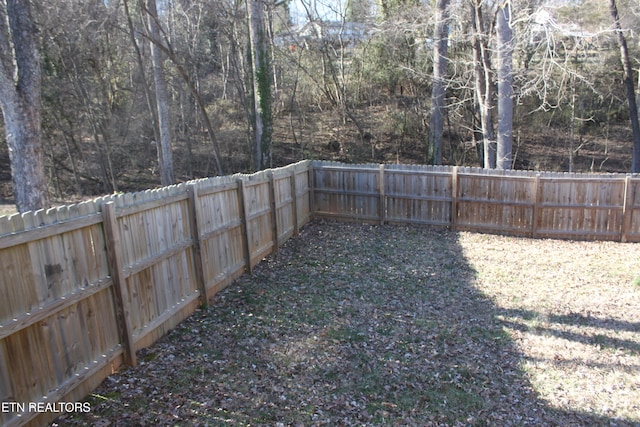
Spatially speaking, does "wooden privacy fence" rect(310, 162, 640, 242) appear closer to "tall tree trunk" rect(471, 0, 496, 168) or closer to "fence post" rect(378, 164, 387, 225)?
"fence post" rect(378, 164, 387, 225)

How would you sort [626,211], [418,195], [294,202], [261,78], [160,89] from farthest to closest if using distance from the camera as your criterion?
[160,89] → [261,78] → [418,195] → [294,202] → [626,211]

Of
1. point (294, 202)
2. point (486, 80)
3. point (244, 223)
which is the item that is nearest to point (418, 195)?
point (294, 202)

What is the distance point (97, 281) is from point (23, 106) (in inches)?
190

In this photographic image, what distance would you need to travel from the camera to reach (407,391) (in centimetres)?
440

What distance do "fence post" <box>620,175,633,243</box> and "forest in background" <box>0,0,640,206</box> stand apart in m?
8.68

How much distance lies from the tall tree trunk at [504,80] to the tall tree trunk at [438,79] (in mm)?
3478

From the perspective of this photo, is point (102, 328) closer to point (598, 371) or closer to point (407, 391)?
point (407, 391)

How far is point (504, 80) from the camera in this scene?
11.4 meters

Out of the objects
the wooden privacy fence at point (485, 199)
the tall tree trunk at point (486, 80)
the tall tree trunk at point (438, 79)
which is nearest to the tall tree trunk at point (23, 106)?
the wooden privacy fence at point (485, 199)

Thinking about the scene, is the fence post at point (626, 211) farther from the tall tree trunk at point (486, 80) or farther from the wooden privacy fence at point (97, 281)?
the wooden privacy fence at point (97, 281)

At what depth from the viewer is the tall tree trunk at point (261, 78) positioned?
11617 mm

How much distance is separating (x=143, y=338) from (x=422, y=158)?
1867 centimetres

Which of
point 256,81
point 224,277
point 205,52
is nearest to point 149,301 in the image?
point 224,277

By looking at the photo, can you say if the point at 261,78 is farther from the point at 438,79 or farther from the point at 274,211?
the point at 438,79
